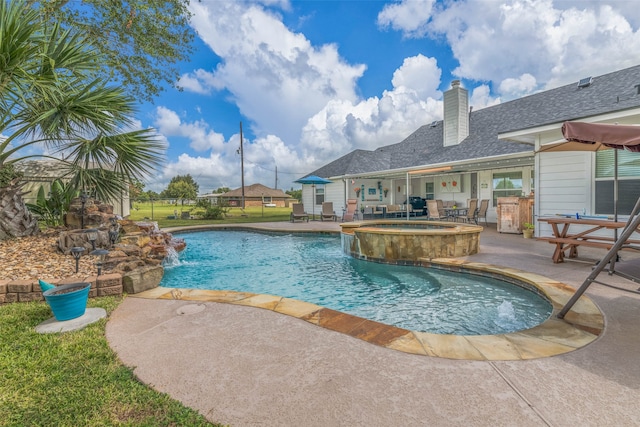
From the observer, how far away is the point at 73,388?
6.46 ft

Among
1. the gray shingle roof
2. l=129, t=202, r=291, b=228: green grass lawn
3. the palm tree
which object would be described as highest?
the gray shingle roof

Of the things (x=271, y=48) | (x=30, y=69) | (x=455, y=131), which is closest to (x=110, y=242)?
(x=30, y=69)

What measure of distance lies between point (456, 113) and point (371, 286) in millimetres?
13268

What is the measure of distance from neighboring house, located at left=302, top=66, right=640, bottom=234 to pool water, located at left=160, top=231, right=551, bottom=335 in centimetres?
444

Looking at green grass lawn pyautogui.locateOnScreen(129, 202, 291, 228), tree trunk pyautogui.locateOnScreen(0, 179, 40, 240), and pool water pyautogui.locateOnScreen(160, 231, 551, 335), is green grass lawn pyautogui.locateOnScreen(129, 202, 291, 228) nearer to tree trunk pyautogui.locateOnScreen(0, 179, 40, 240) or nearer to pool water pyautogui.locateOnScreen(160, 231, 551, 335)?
pool water pyautogui.locateOnScreen(160, 231, 551, 335)

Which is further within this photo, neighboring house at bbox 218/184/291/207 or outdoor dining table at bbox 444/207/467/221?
neighboring house at bbox 218/184/291/207

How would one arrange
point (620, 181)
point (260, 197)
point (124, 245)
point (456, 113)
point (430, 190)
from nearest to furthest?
point (124, 245) → point (620, 181) → point (456, 113) → point (430, 190) → point (260, 197)

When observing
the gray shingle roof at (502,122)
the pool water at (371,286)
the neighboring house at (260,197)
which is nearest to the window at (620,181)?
the gray shingle roof at (502,122)

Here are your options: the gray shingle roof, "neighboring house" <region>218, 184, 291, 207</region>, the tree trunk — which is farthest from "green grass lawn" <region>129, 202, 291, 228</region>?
"neighboring house" <region>218, 184, 291, 207</region>

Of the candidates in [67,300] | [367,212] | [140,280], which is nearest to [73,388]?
[67,300]

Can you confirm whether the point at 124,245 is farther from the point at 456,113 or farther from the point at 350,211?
the point at 456,113

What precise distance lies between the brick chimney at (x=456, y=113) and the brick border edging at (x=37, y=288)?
15512 mm

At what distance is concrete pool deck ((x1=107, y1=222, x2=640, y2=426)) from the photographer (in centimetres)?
168

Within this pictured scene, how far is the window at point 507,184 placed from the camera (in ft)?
42.3
